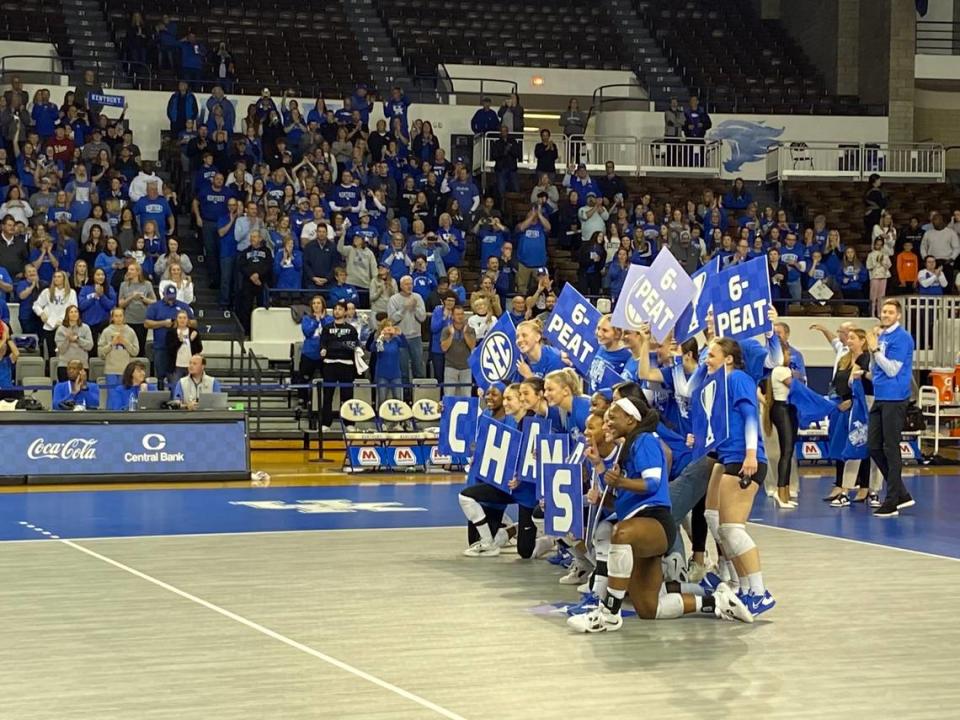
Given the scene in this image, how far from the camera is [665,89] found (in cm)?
4041

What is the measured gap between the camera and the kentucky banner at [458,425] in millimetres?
14242

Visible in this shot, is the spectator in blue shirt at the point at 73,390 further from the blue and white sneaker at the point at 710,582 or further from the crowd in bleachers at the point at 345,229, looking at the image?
the blue and white sneaker at the point at 710,582

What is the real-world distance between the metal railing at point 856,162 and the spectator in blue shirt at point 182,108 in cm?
1389

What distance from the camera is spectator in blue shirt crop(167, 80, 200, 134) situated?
30.1 m

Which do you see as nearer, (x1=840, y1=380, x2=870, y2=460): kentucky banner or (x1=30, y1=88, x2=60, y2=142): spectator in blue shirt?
(x1=840, y1=380, x2=870, y2=460): kentucky banner

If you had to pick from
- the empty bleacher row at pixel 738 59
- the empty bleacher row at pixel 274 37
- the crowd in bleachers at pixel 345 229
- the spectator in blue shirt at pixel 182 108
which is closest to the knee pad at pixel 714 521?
the crowd in bleachers at pixel 345 229

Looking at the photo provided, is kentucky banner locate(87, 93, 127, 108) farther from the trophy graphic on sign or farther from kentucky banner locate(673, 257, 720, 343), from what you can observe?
the trophy graphic on sign

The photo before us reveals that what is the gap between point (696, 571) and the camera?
11.5 meters

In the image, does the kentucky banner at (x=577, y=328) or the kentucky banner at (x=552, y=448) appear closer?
the kentucky banner at (x=552, y=448)

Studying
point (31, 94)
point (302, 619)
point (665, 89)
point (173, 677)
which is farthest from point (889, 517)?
point (665, 89)

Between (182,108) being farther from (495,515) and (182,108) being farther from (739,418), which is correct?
(739,418)

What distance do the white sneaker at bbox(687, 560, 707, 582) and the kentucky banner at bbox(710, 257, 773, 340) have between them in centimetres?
175

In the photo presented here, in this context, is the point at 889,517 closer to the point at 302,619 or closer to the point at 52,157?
the point at 302,619

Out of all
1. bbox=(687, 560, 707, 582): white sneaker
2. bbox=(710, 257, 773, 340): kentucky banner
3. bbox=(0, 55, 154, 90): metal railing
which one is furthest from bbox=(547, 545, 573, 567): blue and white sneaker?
bbox=(0, 55, 154, 90): metal railing
